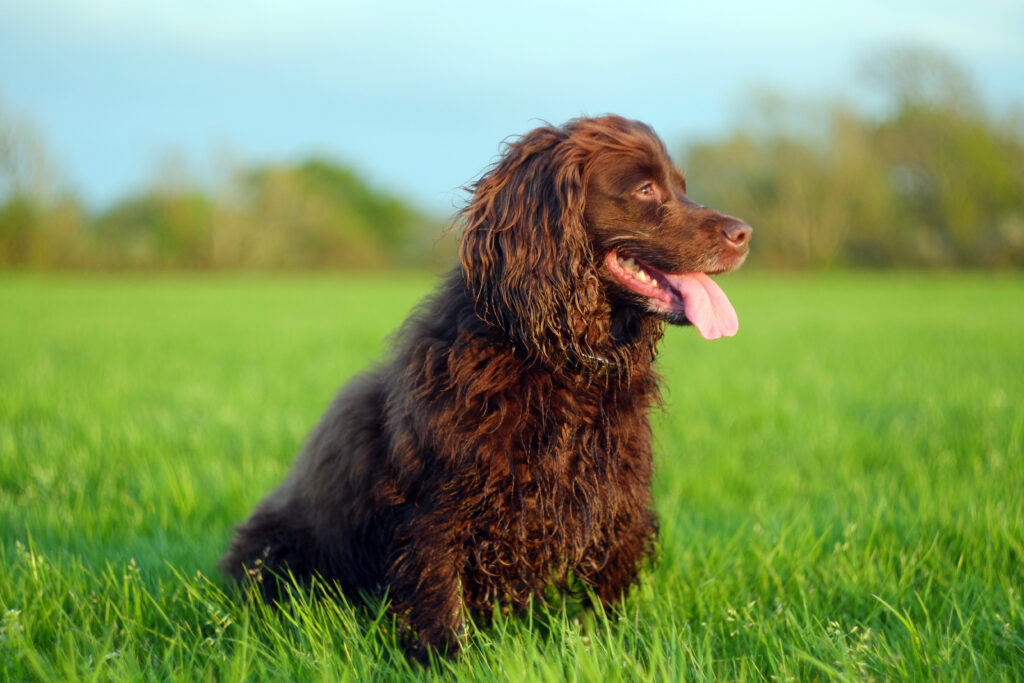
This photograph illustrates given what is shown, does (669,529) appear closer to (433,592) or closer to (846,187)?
(433,592)

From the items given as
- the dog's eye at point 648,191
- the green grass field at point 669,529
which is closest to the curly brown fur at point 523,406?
the dog's eye at point 648,191

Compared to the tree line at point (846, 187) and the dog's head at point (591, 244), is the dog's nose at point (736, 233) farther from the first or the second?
the tree line at point (846, 187)

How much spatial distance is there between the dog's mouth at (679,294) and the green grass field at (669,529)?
16.9 inches

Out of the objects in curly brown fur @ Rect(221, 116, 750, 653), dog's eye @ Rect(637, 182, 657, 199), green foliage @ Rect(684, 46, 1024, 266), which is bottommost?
curly brown fur @ Rect(221, 116, 750, 653)

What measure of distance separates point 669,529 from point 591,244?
1803mm

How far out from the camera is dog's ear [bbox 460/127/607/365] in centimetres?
278

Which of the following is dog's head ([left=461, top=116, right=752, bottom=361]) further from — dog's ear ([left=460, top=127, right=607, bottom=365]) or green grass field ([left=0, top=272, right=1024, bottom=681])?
green grass field ([left=0, top=272, right=1024, bottom=681])

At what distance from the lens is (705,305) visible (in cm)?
299

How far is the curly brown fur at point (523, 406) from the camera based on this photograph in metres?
2.77

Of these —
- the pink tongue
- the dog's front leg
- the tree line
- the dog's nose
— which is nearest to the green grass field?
the dog's front leg

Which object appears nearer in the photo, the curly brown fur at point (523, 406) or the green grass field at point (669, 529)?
the green grass field at point (669, 529)

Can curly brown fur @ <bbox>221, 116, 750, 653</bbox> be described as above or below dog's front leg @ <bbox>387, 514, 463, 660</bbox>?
above

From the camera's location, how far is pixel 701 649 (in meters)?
2.48

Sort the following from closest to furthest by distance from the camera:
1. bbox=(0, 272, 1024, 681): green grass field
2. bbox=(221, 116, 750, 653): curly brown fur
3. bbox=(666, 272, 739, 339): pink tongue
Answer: bbox=(0, 272, 1024, 681): green grass field, bbox=(221, 116, 750, 653): curly brown fur, bbox=(666, 272, 739, 339): pink tongue
